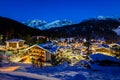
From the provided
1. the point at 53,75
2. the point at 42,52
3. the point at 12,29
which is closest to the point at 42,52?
the point at 42,52

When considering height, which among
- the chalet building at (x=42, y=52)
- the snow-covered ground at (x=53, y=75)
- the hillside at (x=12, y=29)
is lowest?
the snow-covered ground at (x=53, y=75)

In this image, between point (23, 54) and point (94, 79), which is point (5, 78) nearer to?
point (94, 79)

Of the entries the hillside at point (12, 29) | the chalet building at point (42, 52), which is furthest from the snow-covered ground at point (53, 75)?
the hillside at point (12, 29)

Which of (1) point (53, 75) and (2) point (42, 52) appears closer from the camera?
(1) point (53, 75)

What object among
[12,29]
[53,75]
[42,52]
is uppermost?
[12,29]

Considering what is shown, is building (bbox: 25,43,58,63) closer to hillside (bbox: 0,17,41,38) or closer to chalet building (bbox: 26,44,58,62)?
chalet building (bbox: 26,44,58,62)

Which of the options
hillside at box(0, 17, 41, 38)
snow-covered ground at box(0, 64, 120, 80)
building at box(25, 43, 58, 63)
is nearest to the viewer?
snow-covered ground at box(0, 64, 120, 80)

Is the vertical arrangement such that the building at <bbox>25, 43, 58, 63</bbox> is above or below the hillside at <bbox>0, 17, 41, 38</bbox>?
below

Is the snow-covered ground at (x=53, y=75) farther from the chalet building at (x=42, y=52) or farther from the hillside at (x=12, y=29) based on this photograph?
the hillside at (x=12, y=29)

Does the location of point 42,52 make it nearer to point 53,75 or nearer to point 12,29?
point 53,75

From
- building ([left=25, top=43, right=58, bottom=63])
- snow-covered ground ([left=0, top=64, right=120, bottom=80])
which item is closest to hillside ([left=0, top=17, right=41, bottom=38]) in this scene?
building ([left=25, top=43, right=58, bottom=63])

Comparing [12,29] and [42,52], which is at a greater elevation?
[12,29]

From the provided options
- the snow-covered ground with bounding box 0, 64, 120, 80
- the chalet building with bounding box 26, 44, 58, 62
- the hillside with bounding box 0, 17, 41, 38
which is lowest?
the snow-covered ground with bounding box 0, 64, 120, 80

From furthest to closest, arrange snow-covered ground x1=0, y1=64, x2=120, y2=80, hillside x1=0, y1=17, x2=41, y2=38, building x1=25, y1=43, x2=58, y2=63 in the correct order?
hillside x1=0, y1=17, x2=41, y2=38 < building x1=25, y1=43, x2=58, y2=63 < snow-covered ground x1=0, y1=64, x2=120, y2=80
